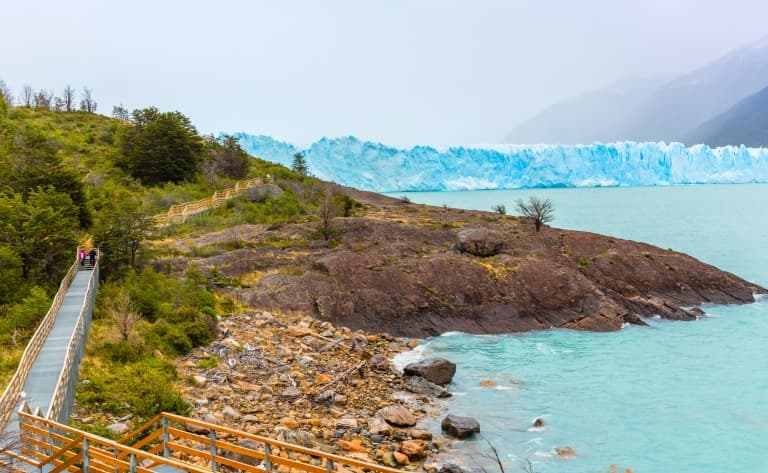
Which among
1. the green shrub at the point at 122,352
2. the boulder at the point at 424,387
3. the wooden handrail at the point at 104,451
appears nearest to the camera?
the wooden handrail at the point at 104,451

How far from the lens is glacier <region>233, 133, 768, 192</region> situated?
9862 centimetres

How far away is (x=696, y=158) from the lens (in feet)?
344

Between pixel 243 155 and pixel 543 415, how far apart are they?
141ft

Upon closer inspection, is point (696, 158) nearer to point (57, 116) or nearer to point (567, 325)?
point (567, 325)

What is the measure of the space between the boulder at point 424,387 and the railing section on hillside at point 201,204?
18489mm

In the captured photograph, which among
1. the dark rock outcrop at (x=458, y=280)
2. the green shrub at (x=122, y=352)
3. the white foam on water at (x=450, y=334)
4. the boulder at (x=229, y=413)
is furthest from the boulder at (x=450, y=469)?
the white foam on water at (x=450, y=334)

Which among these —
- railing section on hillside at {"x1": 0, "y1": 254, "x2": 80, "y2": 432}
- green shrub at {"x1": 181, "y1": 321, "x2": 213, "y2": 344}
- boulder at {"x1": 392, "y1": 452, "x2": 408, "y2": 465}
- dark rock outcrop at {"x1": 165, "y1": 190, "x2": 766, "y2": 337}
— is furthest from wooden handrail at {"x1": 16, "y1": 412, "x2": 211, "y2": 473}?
dark rock outcrop at {"x1": 165, "y1": 190, "x2": 766, "y2": 337}

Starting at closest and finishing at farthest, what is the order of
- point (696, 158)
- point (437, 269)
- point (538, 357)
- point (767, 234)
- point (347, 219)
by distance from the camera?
1. point (538, 357)
2. point (437, 269)
3. point (347, 219)
4. point (767, 234)
5. point (696, 158)

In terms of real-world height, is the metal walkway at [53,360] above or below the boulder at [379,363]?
above

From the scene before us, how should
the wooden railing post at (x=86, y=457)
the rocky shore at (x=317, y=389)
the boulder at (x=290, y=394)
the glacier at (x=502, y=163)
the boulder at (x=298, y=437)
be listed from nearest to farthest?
1. the wooden railing post at (x=86, y=457)
2. the boulder at (x=298, y=437)
3. the rocky shore at (x=317, y=389)
4. the boulder at (x=290, y=394)
5. the glacier at (x=502, y=163)

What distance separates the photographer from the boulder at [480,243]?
94.6 ft

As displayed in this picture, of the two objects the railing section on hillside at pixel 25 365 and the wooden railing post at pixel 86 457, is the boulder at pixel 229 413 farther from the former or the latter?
the wooden railing post at pixel 86 457

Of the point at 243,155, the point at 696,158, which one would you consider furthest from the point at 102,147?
the point at 696,158

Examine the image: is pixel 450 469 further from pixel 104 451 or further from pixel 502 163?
pixel 502 163
